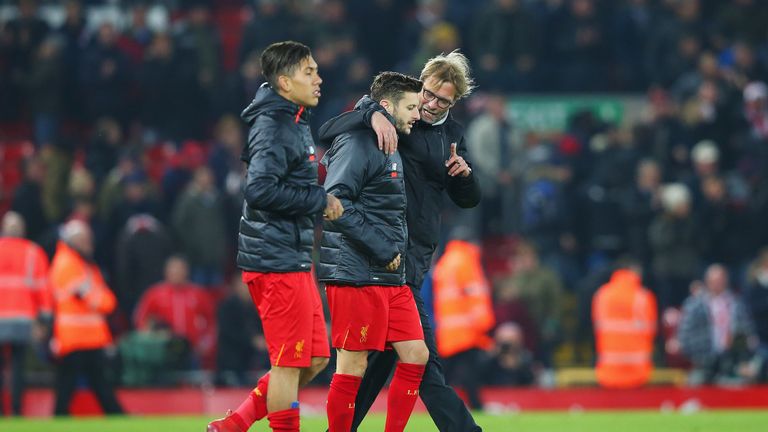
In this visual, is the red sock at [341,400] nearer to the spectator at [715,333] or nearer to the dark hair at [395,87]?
the dark hair at [395,87]

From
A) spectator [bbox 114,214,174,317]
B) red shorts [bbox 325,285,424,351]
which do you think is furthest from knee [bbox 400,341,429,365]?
spectator [bbox 114,214,174,317]

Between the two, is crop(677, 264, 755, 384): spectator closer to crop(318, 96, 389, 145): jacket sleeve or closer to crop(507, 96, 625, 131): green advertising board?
crop(507, 96, 625, 131): green advertising board

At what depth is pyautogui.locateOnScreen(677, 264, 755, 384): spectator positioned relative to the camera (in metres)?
18.1

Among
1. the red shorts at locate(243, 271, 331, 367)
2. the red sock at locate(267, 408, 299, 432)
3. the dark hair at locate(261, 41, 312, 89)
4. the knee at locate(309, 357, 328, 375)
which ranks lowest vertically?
the red sock at locate(267, 408, 299, 432)

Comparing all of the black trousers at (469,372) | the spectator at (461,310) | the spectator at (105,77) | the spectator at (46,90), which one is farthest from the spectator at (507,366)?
the spectator at (46,90)

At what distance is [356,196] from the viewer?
8.18 metres

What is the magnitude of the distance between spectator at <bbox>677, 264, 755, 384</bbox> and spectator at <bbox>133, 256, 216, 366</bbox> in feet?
19.9

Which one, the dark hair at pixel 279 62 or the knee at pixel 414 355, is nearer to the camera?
the dark hair at pixel 279 62

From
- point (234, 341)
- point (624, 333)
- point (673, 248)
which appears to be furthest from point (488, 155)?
point (234, 341)

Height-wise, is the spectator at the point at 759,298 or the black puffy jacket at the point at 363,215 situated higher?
the black puffy jacket at the point at 363,215

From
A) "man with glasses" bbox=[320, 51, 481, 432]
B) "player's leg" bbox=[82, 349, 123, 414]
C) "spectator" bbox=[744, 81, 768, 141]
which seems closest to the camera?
"man with glasses" bbox=[320, 51, 481, 432]

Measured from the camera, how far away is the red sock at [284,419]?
26.8ft

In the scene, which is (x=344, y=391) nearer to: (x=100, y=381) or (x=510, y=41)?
(x=100, y=381)

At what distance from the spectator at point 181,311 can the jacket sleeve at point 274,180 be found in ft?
34.0
